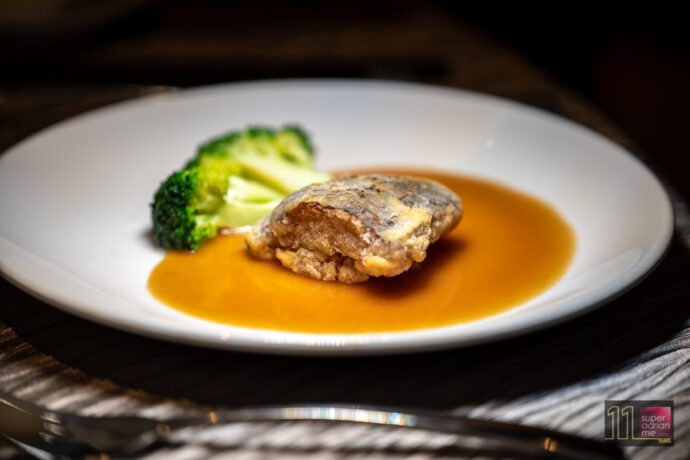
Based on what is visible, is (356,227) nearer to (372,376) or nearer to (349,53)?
(372,376)

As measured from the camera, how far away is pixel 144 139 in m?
3.73

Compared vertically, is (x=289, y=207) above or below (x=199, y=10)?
below

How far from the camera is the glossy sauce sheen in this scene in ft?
7.43

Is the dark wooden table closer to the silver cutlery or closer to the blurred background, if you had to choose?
the silver cutlery

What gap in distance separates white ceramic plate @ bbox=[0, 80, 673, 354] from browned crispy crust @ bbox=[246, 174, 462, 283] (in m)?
0.38

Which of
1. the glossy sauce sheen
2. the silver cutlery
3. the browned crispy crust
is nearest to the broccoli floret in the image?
the glossy sauce sheen

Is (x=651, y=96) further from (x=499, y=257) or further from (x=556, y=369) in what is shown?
(x=556, y=369)

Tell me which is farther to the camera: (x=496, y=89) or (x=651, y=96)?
(x=651, y=96)

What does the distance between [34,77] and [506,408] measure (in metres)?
4.39

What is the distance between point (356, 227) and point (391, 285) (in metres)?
0.27

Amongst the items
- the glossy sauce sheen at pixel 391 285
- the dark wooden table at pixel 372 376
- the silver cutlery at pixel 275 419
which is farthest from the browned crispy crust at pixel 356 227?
the silver cutlery at pixel 275 419

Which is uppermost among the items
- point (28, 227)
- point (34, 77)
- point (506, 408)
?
point (34, 77)

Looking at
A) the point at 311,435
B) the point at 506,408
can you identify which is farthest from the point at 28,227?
the point at 506,408

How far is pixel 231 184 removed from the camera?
10.3 feet
